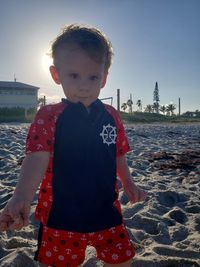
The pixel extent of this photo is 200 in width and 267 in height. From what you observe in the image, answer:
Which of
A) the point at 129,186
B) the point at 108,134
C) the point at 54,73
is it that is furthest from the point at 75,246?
the point at 54,73

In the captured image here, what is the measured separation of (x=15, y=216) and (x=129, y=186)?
922 mm

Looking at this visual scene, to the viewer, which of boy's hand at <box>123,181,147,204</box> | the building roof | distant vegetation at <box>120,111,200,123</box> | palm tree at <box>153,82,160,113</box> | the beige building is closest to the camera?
boy's hand at <box>123,181,147,204</box>

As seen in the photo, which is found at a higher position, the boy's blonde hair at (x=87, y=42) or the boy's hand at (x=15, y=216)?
the boy's blonde hair at (x=87, y=42)

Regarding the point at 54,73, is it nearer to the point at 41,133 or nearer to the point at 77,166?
the point at 41,133

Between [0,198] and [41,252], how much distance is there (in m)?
2.19

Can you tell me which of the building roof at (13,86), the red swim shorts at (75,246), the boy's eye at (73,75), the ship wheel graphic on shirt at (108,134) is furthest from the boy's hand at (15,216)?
the building roof at (13,86)

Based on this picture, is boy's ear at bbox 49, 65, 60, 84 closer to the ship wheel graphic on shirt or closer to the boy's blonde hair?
the boy's blonde hair

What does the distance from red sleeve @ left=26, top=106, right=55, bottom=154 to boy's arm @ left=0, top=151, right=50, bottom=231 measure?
0.03 metres

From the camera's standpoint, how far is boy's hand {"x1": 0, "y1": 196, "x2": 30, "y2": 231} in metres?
1.60

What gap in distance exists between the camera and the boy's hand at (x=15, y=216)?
5.26 feet

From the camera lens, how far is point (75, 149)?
1.96 meters

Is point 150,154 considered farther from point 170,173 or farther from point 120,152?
point 120,152

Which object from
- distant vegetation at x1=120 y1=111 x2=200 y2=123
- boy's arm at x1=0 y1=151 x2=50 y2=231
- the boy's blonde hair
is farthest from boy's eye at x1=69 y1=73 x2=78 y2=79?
distant vegetation at x1=120 y1=111 x2=200 y2=123

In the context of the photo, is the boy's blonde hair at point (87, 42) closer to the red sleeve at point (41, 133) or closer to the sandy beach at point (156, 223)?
the red sleeve at point (41, 133)
